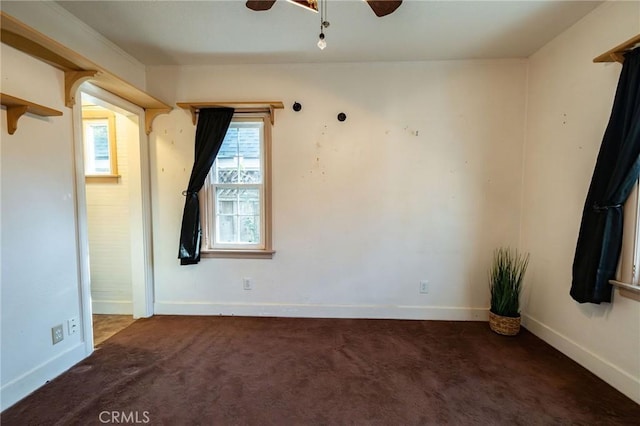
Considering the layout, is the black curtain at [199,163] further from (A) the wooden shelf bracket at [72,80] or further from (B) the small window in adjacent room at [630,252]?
(B) the small window in adjacent room at [630,252]

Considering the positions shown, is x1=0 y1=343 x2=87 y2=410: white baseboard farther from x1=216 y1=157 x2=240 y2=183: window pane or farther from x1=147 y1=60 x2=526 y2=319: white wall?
x1=216 y1=157 x2=240 y2=183: window pane

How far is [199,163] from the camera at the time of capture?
2.74m

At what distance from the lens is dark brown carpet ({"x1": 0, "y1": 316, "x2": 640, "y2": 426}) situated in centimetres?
158

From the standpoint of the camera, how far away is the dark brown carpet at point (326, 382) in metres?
1.58

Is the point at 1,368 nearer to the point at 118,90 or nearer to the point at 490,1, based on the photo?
the point at 118,90

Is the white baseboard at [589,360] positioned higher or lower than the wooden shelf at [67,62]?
lower

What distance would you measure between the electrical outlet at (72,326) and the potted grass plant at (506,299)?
139 inches

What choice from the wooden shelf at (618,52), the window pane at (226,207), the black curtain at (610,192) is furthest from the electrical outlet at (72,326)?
the wooden shelf at (618,52)

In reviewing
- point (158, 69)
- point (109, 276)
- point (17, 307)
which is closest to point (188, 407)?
point (17, 307)

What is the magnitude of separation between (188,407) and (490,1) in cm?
333

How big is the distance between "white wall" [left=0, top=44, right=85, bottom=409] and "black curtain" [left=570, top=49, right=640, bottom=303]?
148 inches

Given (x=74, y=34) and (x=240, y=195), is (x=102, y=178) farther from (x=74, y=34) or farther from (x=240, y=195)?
(x=240, y=195)

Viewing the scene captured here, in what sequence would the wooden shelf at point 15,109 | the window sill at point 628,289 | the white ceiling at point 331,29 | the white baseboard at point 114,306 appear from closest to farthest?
the wooden shelf at point 15,109 < the window sill at point 628,289 < the white ceiling at point 331,29 < the white baseboard at point 114,306

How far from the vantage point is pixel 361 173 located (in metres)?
2.79
